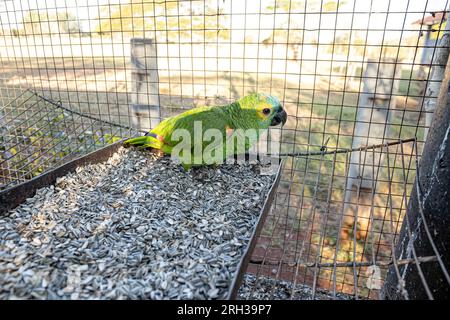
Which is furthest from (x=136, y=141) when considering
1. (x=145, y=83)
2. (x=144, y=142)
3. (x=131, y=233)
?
(x=131, y=233)

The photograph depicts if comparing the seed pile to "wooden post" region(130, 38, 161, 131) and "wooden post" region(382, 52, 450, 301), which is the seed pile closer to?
"wooden post" region(382, 52, 450, 301)

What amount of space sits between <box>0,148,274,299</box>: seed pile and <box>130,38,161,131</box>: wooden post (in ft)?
3.50

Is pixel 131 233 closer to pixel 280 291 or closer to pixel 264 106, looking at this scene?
pixel 280 291

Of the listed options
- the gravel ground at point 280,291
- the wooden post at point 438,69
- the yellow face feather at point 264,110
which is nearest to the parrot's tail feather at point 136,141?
the yellow face feather at point 264,110

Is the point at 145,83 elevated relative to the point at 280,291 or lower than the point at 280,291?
elevated

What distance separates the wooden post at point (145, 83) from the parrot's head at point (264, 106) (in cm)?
112

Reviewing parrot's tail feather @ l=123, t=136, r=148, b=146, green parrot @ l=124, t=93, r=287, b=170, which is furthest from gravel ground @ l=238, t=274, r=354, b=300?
parrot's tail feather @ l=123, t=136, r=148, b=146

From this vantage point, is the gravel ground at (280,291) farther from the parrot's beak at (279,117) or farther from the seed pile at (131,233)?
the parrot's beak at (279,117)

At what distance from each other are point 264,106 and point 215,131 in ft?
1.35

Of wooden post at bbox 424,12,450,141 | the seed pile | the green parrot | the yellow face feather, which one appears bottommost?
the seed pile

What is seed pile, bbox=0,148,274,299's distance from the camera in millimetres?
1040

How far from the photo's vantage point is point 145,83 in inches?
115
